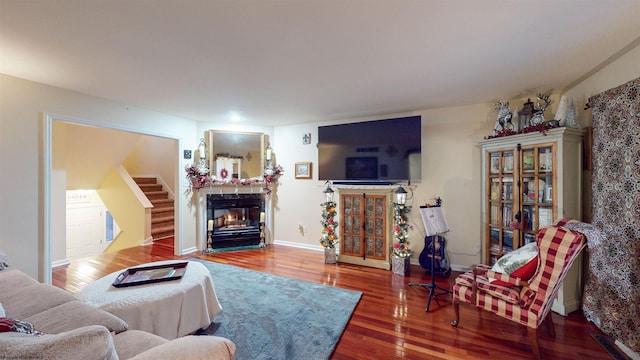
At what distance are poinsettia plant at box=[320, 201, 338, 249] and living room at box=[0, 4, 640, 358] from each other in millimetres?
614

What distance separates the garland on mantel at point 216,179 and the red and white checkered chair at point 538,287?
12.6ft

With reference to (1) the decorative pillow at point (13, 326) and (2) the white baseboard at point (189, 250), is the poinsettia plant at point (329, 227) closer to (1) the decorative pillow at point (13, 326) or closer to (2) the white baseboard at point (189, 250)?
(2) the white baseboard at point (189, 250)

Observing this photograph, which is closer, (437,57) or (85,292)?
(85,292)

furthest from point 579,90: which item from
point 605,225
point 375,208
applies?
point 375,208

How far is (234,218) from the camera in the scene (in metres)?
5.04

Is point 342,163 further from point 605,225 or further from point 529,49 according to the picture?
point 605,225

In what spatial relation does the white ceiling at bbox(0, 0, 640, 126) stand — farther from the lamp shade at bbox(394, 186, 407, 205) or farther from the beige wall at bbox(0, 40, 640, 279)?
the lamp shade at bbox(394, 186, 407, 205)

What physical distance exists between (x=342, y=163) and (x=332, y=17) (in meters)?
2.75

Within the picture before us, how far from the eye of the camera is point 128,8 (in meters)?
1.55

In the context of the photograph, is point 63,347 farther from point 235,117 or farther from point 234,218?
point 234,218

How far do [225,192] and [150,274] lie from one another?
269 centimetres

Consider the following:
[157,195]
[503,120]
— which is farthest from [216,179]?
[503,120]

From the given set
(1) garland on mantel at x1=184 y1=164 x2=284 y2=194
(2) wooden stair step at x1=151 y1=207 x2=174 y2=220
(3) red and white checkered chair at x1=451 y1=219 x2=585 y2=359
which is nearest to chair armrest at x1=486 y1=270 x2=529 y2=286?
(3) red and white checkered chair at x1=451 y1=219 x2=585 y2=359

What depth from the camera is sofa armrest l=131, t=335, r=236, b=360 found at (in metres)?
0.93
